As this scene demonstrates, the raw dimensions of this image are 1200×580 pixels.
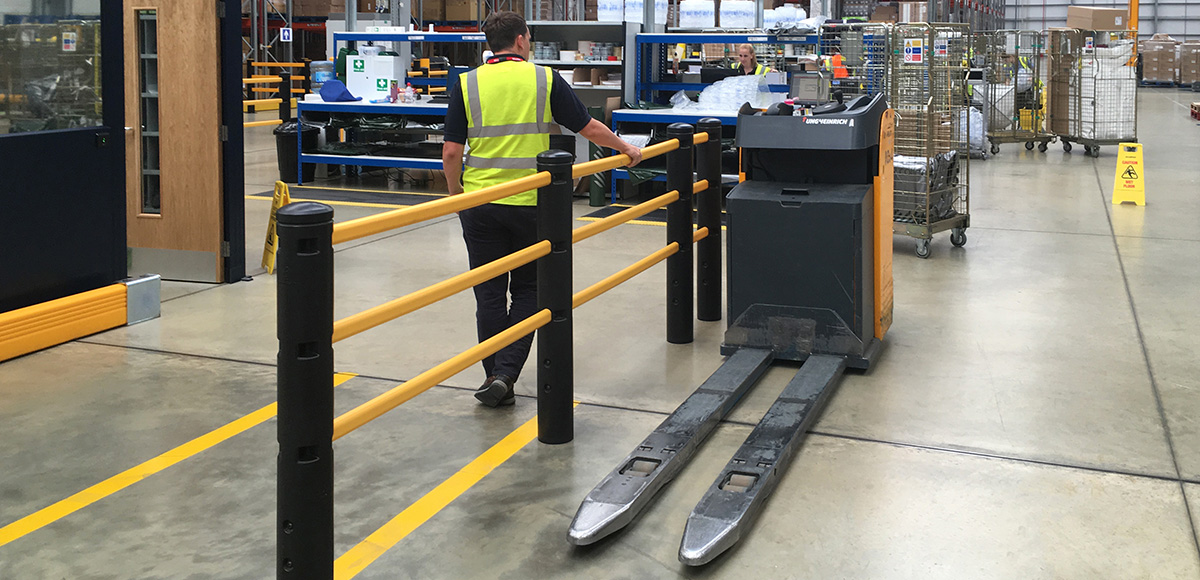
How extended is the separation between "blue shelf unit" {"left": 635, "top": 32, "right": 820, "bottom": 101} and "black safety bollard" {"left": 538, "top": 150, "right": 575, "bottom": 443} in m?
6.40

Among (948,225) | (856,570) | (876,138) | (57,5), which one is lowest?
(856,570)

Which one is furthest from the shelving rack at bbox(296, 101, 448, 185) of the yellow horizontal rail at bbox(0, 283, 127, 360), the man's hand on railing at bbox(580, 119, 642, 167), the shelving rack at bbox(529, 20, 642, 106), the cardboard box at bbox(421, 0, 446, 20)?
the cardboard box at bbox(421, 0, 446, 20)

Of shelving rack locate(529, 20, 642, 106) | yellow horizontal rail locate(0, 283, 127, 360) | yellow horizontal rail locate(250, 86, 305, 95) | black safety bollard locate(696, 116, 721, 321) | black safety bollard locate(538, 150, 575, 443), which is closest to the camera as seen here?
black safety bollard locate(538, 150, 575, 443)

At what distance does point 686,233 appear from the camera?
18.7ft

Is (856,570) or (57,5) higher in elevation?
(57,5)

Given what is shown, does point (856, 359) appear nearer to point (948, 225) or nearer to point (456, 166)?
point (456, 166)

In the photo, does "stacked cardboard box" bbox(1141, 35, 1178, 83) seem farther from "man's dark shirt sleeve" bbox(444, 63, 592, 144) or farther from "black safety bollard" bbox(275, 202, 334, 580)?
"black safety bollard" bbox(275, 202, 334, 580)

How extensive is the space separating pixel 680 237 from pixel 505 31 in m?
1.51

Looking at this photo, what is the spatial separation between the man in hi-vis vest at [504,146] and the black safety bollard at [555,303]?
0.41 metres

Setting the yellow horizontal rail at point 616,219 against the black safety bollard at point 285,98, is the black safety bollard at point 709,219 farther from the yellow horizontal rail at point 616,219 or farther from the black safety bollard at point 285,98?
the black safety bollard at point 285,98

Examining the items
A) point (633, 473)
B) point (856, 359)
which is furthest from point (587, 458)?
point (856, 359)

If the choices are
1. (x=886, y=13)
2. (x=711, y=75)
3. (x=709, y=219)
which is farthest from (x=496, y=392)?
(x=886, y=13)

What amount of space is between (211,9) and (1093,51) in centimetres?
1268

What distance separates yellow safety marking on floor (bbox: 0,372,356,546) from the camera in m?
3.55
